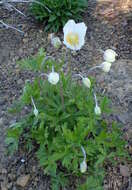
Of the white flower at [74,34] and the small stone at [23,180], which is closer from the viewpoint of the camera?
the white flower at [74,34]

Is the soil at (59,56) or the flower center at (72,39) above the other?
the flower center at (72,39)

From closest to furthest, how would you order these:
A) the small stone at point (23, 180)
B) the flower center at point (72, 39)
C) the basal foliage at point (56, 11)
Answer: the flower center at point (72, 39)
the small stone at point (23, 180)
the basal foliage at point (56, 11)

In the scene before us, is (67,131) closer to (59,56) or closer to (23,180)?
(23,180)

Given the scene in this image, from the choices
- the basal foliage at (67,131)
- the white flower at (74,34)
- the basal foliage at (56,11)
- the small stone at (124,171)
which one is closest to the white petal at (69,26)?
the white flower at (74,34)

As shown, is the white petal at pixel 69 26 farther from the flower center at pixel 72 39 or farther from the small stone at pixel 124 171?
the small stone at pixel 124 171

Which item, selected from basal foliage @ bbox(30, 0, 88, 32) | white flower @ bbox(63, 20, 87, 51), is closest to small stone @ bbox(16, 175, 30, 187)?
white flower @ bbox(63, 20, 87, 51)

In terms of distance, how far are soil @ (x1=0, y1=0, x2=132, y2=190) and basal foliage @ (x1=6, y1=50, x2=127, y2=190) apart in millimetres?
146

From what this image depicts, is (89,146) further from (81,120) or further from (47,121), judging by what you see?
(47,121)

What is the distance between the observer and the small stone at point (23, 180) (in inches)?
92.6

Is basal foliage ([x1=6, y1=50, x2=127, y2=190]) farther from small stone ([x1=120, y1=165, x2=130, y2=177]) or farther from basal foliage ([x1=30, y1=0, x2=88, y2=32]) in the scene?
basal foliage ([x1=30, y1=0, x2=88, y2=32])

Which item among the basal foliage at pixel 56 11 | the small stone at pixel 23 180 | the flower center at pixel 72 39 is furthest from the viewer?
the basal foliage at pixel 56 11

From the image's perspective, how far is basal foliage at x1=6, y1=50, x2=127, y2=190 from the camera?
2.08m

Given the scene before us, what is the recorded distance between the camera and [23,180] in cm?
236

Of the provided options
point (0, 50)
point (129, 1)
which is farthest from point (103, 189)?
point (129, 1)
